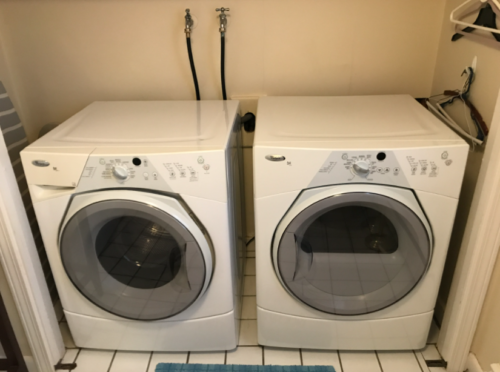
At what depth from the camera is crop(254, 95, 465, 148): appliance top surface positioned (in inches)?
48.0

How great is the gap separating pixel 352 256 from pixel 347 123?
438mm

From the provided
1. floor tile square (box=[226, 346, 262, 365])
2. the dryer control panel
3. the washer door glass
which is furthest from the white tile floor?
the dryer control panel

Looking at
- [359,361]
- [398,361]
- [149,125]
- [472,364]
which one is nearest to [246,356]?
[359,361]

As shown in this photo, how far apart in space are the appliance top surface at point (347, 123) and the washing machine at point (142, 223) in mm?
161

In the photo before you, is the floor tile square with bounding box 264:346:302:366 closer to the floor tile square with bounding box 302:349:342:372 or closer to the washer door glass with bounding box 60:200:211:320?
the floor tile square with bounding box 302:349:342:372

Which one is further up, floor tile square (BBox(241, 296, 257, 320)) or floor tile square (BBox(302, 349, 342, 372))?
floor tile square (BBox(241, 296, 257, 320))

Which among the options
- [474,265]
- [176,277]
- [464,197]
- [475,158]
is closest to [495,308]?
[474,265]

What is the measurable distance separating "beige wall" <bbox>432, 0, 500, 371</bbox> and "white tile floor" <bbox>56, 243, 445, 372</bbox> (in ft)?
0.68

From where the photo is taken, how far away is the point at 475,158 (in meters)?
1.38

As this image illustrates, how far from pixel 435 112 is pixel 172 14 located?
3.66 ft

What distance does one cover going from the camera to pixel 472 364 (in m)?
1.43

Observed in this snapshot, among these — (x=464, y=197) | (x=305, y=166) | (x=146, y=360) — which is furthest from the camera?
(x=146, y=360)

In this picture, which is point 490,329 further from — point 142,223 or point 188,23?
point 188,23

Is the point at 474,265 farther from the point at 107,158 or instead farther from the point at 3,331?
the point at 3,331
